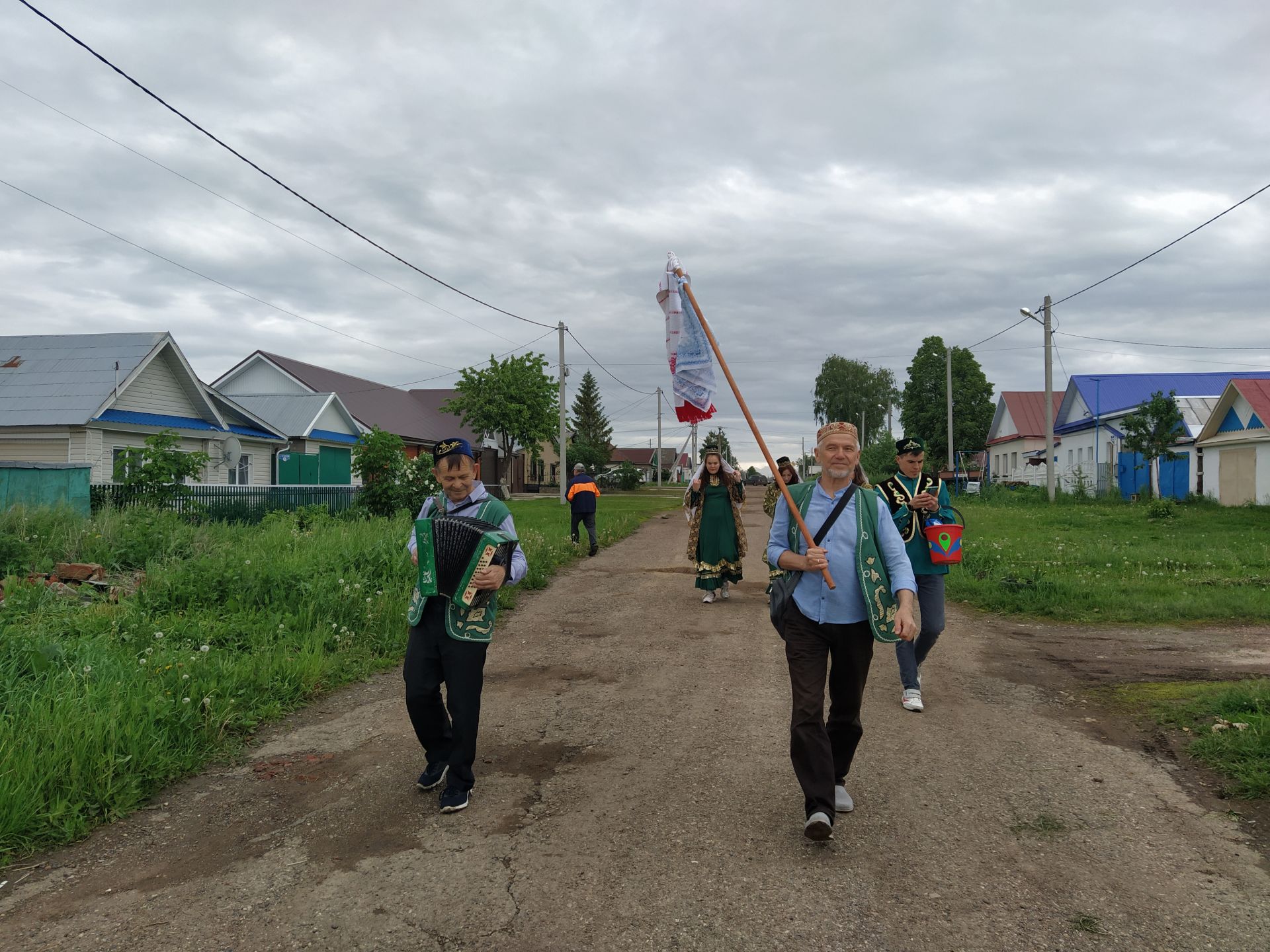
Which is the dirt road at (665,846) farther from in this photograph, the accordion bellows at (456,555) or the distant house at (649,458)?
the distant house at (649,458)

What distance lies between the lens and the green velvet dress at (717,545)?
10.8 metres

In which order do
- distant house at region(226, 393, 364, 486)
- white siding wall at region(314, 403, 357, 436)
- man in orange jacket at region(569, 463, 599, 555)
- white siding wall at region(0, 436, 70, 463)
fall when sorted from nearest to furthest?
man in orange jacket at region(569, 463, 599, 555), white siding wall at region(0, 436, 70, 463), distant house at region(226, 393, 364, 486), white siding wall at region(314, 403, 357, 436)

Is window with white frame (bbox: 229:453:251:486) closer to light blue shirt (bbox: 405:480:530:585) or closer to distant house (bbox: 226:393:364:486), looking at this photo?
distant house (bbox: 226:393:364:486)

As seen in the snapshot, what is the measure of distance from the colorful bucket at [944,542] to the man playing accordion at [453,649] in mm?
2814

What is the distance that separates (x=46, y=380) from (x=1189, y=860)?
24.1 meters

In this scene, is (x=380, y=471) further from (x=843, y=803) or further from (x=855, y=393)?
(x=855, y=393)

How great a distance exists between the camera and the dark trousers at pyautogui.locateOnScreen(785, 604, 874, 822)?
153 inches

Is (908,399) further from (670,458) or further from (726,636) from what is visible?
(670,458)

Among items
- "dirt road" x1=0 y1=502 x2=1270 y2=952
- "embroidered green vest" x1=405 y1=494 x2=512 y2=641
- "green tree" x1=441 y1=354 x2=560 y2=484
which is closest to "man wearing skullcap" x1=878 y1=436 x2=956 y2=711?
"dirt road" x1=0 y1=502 x2=1270 y2=952

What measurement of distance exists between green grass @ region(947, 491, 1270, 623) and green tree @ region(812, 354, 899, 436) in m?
57.3

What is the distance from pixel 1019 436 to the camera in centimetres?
5709

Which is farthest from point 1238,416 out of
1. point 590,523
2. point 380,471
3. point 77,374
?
point 77,374

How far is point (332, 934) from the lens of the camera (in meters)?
3.13

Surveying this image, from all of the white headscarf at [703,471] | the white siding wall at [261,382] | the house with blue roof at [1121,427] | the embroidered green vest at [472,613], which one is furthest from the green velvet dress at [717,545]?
the white siding wall at [261,382]
